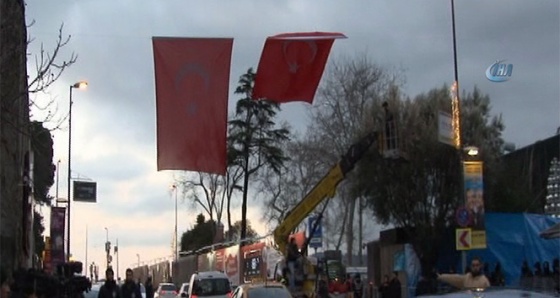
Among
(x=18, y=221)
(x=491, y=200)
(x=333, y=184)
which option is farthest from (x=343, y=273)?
(x=18, y=221)

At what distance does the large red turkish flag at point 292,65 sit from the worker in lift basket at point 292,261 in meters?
13.5

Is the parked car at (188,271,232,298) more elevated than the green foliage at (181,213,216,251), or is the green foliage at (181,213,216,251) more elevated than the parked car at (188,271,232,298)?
the green foliage at (181,213,216,251)

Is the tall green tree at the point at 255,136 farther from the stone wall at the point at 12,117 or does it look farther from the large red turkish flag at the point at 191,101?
the large red turkish flag at the point at 191,101

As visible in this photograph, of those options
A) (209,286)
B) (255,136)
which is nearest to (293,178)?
(255,136)

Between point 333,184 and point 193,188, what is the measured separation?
3956 centimetres

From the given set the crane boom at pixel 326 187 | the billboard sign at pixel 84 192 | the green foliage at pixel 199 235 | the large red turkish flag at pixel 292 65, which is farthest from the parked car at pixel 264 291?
the green foliage at pixel 199 235

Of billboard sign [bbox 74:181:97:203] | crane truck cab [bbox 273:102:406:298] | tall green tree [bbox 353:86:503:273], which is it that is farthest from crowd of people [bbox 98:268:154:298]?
billboard sign [bbox 74:181:97:203]

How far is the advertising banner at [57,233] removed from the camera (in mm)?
47138

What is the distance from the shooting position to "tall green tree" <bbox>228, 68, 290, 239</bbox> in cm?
5844

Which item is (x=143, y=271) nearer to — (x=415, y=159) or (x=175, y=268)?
(x=175, y=268)

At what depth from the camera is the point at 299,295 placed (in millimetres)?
32250

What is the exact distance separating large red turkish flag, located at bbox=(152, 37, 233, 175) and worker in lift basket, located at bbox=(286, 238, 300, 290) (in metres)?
15.9

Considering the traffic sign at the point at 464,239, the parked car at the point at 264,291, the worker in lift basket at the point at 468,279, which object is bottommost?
the parked car at the point at 264,291

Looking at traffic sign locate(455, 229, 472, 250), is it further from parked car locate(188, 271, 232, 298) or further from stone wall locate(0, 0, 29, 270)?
stone wall locate(0, 0, 29, 270)
